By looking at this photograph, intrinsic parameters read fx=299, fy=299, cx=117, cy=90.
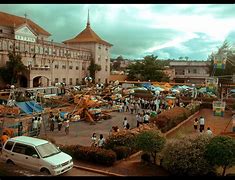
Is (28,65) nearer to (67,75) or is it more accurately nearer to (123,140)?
(67,75)

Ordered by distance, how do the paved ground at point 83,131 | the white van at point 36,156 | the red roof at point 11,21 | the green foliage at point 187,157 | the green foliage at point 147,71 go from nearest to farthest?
the green foliage at point 187,157 → the white van at point 36,156 → the paved ground at point 83,131 → the red roof at point 11,21 → the green foliage at point 147,71

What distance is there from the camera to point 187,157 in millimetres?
10148

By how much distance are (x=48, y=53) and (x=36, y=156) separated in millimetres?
37244

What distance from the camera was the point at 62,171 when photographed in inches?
404

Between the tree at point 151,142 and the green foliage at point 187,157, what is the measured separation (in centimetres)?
64

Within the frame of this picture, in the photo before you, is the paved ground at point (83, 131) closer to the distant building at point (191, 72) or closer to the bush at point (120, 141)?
the bush at point (120, 141)

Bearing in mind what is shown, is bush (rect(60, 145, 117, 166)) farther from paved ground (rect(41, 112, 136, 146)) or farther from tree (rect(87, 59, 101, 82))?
tree (rect(87, 59, 101, 82))

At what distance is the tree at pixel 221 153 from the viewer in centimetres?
1005

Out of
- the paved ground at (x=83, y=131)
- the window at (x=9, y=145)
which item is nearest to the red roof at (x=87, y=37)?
the paved ground at (x=83, y=131)

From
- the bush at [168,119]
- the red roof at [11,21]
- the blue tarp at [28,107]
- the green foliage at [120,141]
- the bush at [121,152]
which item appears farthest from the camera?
the red roof at [11,21]

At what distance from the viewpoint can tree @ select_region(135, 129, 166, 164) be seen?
453 inches

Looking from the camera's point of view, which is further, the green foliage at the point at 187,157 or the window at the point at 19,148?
the window at the point at 19,148

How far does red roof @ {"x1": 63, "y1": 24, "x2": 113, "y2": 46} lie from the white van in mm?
48572

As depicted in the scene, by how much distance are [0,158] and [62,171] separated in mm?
3026
